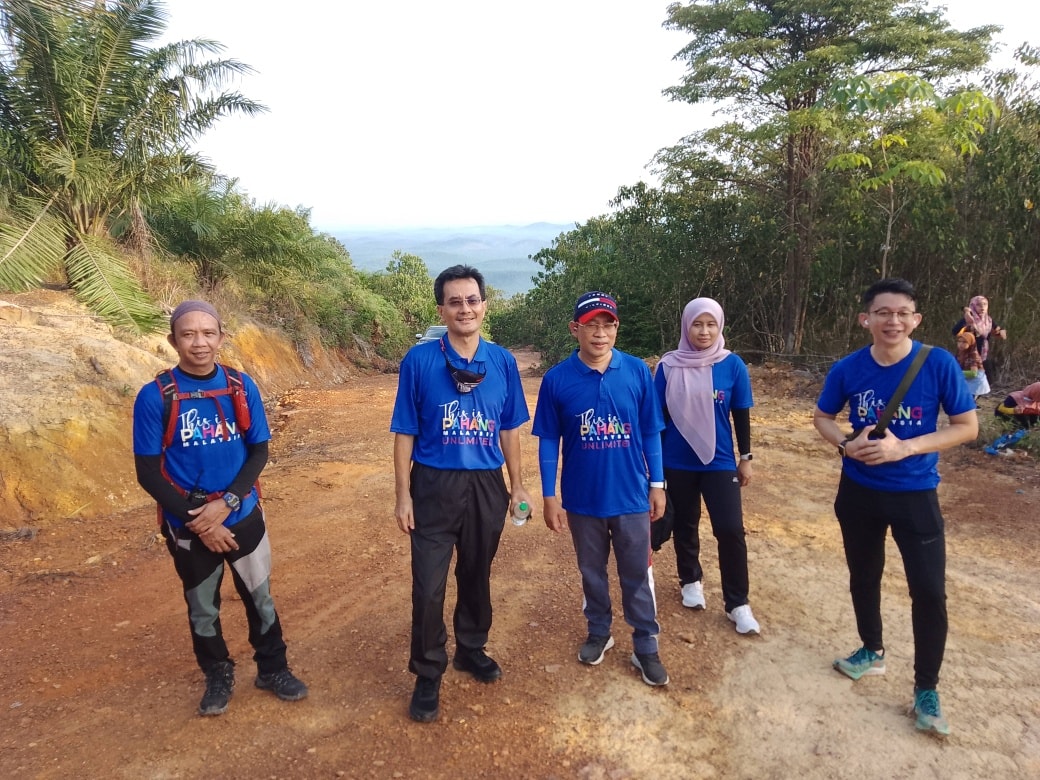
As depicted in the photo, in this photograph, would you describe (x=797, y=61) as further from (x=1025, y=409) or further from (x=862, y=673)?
(x=862, y=673)

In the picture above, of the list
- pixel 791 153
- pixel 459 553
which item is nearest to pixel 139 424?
pixel 459 553

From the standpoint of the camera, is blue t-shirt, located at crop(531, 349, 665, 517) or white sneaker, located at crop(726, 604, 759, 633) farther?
white sneaker, located at crop(726, 604, 759, 633)

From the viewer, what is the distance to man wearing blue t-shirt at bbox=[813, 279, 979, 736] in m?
2.55

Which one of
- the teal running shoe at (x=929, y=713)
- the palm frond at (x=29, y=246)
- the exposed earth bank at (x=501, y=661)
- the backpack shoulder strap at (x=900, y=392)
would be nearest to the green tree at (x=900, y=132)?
the exposed earth bank at (x=501, y=661)

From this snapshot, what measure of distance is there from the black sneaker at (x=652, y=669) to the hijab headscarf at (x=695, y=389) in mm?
980

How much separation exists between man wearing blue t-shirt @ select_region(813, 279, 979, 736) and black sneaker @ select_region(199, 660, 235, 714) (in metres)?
2.80

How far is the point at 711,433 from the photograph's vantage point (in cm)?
329

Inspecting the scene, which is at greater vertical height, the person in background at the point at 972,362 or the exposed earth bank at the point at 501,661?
the person in background at the point at 972,362

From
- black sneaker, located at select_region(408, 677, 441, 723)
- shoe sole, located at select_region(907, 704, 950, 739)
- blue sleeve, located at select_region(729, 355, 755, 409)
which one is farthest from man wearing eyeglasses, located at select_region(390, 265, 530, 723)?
shoe sole, located at select_region(907, 704, 950, 739)

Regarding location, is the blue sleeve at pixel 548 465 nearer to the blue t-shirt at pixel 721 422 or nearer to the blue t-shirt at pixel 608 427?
the blue t-shirt at pixel 608 427

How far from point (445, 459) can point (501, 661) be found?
1.19 m

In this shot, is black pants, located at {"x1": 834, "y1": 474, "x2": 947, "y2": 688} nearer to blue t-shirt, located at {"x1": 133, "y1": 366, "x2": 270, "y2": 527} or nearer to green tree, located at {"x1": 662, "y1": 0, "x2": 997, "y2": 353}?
blue t-shirt, located at {"x1": 133, "y1": 366, "x2": 270, "y2": 527}

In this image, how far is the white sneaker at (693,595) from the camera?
3.70 m

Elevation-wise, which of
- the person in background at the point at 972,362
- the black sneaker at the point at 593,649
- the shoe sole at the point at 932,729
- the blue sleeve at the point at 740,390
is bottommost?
the shoe sole at the point at 932,729
